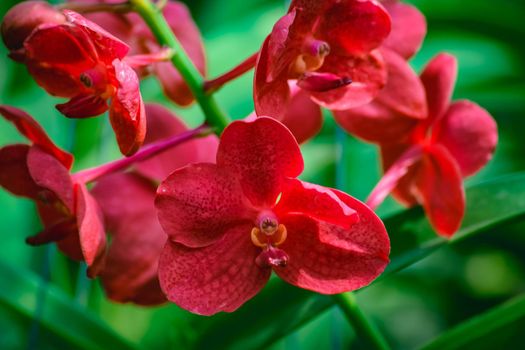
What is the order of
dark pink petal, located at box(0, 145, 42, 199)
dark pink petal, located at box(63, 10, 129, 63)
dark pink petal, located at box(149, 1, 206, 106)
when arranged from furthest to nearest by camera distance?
dark pink petal, located at box(149, 1, 206, 106) < dark pink petal, located at box(0, 145, 42, 199) < dark pink petal, located at box(63, 10, 129, 63)

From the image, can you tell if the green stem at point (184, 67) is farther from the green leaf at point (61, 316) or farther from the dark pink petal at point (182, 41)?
the green leaf at point (61, 316)

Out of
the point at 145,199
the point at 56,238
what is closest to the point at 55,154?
the point at 56,238

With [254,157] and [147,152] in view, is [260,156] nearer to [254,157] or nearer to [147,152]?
[254,157]

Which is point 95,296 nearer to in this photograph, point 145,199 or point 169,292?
point 145,199

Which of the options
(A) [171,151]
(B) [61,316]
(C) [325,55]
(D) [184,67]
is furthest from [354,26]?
(B) [61,316]

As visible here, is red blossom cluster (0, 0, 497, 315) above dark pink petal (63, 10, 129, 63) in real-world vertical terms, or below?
below

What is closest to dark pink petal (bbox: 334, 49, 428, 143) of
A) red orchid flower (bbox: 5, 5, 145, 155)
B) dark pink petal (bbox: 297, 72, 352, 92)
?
dark pink petal (bbox: 297, 72, 352, 92)

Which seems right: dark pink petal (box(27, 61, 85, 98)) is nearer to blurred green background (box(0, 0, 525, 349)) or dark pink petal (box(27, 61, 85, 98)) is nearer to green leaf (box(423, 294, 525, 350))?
blurred green background (box(0, 0, 525, 349))
